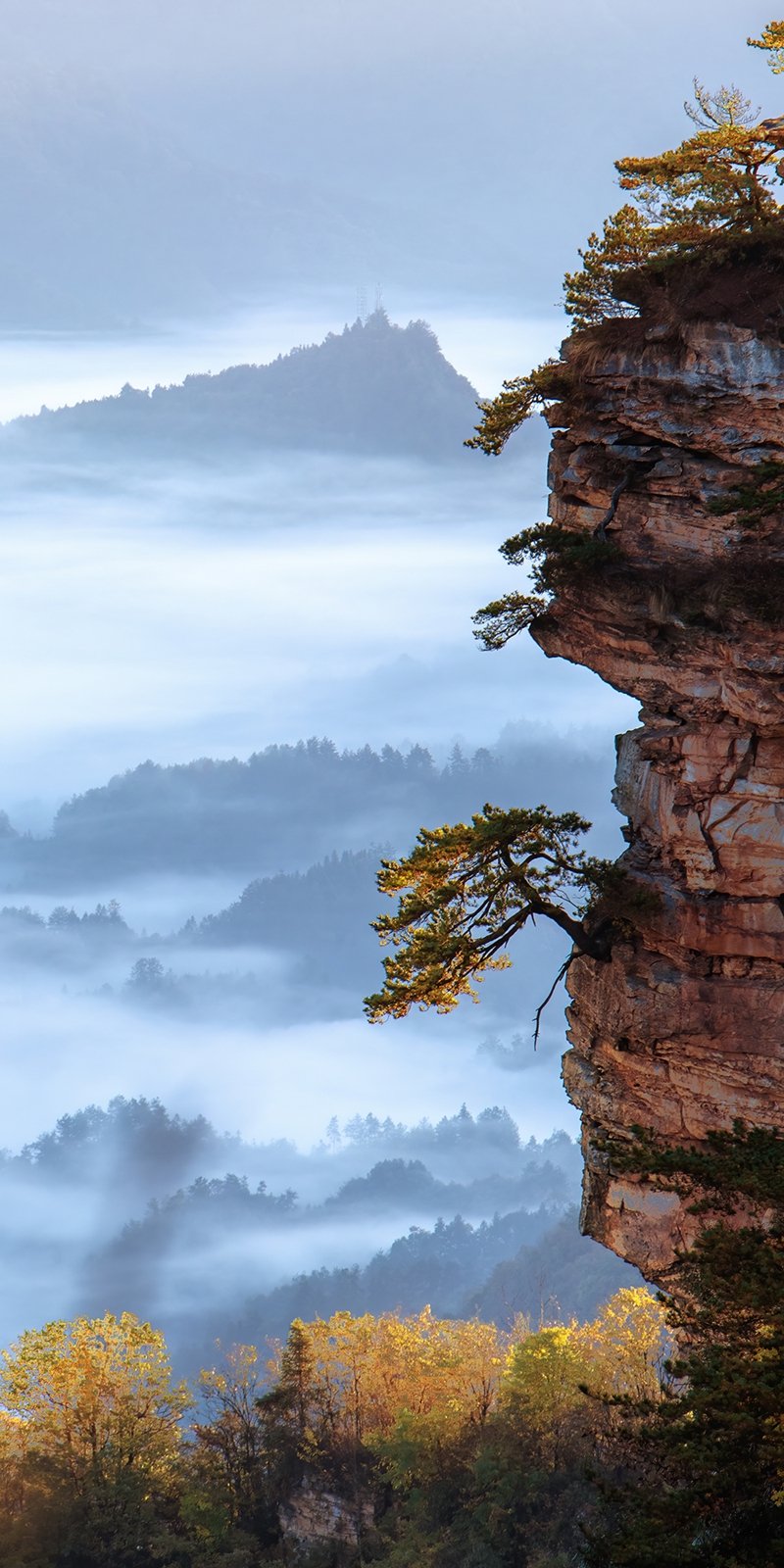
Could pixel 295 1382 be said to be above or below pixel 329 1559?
above

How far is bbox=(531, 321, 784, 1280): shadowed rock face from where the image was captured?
2542cm

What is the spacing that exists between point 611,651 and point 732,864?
505 centimetres

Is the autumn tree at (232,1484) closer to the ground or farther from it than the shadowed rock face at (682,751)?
closer to the ground

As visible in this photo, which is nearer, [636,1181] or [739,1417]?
[739,1417]

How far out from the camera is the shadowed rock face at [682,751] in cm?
2542

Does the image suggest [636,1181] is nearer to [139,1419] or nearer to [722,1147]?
[722,1147]

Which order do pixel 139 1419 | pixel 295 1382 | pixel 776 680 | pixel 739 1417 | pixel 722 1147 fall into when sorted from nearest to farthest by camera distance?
1. pixel 739 1417
2. pixel 722 1147
3. pixel 776 680
4. pixel 139 1419
5. pixel 295 1382

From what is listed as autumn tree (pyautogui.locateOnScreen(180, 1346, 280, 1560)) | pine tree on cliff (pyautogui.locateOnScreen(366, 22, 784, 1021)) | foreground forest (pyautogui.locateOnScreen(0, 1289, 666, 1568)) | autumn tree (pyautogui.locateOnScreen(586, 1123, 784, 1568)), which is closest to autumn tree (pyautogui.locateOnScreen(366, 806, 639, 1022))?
pine tree on cliff (pyautogui.locateOnScreen(366, 22, 784, 1021))

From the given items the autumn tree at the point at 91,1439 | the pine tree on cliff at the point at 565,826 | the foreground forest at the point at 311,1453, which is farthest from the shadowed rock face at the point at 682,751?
the autumn tree at the point at 91,1439

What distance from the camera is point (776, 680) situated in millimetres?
24547

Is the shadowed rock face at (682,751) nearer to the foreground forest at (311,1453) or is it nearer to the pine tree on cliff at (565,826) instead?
the pine tree on cliff at (565,826)

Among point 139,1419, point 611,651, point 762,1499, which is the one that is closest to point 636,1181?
point 762,1499

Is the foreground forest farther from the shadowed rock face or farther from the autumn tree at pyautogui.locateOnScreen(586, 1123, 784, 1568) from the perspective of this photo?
the autumn tree at pyautogui.locateOnScreen(586, 1123, 784, 1568)

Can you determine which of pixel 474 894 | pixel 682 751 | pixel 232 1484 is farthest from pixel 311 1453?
pixel 682 751
